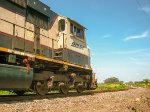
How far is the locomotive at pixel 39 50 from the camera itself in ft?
27.0

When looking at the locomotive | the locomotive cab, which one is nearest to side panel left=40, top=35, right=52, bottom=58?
the locomotive

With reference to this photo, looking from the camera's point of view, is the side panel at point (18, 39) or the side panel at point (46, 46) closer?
the side panel at point (18, 39)

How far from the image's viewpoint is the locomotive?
8.23m

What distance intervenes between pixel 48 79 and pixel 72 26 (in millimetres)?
3617

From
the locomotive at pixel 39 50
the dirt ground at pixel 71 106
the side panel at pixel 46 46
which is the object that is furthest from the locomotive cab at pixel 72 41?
the dirt ground at pixel 71 106

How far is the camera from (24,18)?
376 inches

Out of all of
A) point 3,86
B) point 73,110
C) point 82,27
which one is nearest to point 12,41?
point 3,86

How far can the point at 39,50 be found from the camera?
1009 cm

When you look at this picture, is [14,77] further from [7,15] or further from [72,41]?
[72,41]

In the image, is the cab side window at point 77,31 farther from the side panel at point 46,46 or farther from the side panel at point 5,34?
the side panel at point 5,34

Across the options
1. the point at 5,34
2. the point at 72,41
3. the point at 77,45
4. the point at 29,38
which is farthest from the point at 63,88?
the point at 5,34

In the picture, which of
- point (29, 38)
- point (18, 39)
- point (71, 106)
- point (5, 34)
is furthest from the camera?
point (29, 38)

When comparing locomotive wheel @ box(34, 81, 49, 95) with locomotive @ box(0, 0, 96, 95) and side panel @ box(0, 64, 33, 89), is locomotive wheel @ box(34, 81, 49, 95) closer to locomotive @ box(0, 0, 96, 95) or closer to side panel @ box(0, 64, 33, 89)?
locomotive @ box(0, 0, 96, 95)

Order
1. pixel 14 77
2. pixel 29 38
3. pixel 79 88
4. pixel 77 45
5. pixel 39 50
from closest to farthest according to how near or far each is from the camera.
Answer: pixel 14 77, pixel 29 38, pixel 39 50, pixel 77 45, pixel 79 88
